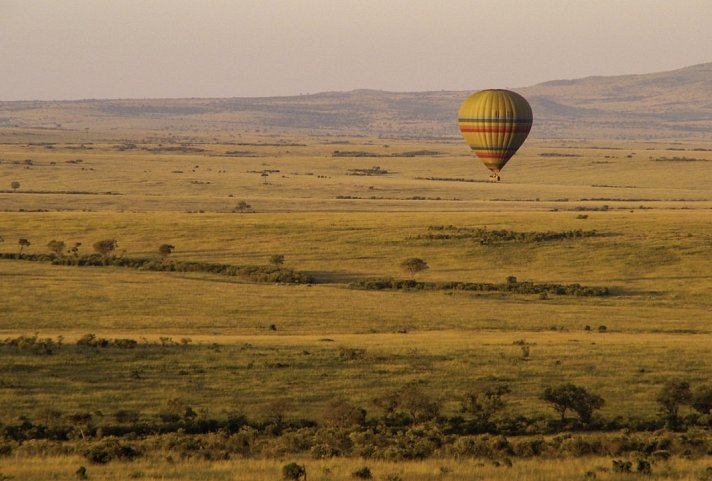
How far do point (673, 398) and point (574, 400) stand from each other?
3.41 m

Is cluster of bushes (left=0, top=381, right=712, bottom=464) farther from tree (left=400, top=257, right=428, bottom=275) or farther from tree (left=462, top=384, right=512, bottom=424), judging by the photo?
tree (left=400, top=257, right=428, bottom=275)

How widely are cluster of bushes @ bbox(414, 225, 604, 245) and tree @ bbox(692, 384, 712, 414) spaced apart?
47.6 meters

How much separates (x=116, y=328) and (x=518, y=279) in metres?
28.6

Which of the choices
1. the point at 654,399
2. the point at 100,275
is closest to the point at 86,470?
the point at 654,399

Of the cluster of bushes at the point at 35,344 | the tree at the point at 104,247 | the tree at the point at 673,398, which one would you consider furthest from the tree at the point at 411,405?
the tree at the point at 104,247

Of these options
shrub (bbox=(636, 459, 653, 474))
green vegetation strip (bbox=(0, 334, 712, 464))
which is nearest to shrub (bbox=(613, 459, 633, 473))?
shrub (bbox=(636, 459, 653, 474))

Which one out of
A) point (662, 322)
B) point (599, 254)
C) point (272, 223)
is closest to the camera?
point (662, 322)

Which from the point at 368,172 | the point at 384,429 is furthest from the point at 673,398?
the point at 368,172

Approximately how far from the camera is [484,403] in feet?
120

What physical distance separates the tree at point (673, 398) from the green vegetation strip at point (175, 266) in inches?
1443

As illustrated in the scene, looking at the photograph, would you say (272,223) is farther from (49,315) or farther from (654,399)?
(654,399)

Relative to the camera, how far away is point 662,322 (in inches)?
2290

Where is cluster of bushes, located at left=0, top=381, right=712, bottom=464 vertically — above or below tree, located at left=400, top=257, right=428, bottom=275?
above

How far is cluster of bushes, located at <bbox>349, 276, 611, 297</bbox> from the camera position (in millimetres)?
68875
